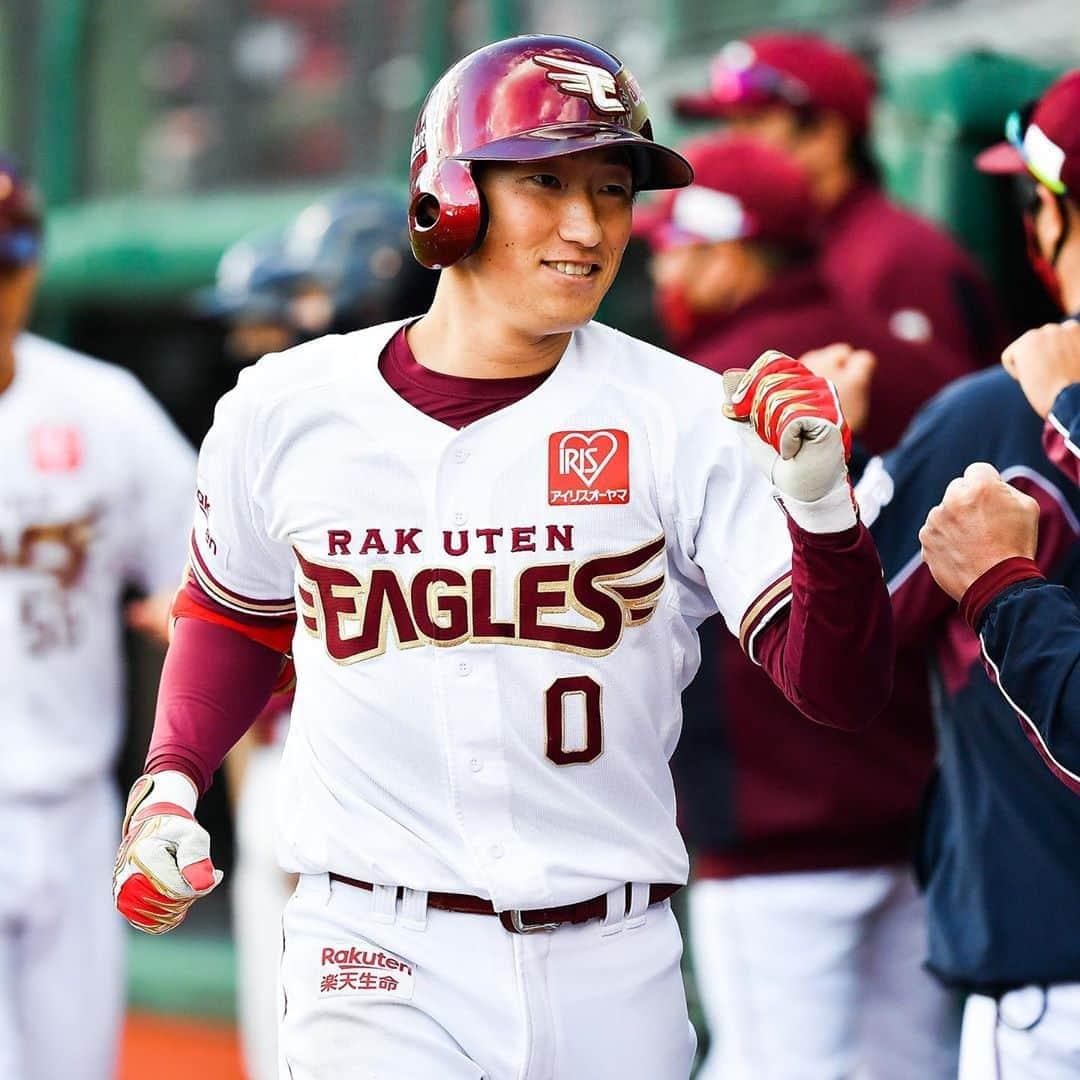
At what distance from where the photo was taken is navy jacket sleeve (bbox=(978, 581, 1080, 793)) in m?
2.55

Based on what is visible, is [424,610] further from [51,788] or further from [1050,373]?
[51,788]

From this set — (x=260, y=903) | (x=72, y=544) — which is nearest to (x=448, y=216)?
(x=72, y=544)

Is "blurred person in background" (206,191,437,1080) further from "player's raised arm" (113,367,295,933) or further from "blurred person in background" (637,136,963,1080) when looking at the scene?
"player's raised arm" (113,367,295,933)

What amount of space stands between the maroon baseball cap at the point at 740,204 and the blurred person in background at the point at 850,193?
1.62 ft

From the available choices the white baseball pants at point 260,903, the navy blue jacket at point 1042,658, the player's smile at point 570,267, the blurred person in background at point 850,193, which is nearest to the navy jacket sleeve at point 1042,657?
the navy blue jacket at point 1042,658

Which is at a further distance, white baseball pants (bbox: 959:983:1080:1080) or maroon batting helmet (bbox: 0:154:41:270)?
maroon batting helmet (bbox: 0:154:41:270)

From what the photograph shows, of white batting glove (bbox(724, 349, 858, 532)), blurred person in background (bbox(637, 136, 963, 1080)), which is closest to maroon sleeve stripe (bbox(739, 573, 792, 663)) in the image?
white batting glove (bbox(724, 349, 858, 532))

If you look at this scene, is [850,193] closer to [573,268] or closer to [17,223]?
[17,223]

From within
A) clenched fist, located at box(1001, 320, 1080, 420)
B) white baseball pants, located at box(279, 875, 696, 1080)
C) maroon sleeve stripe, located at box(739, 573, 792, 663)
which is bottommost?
white baseball pants, located at box(279, 875, 696, 1080)

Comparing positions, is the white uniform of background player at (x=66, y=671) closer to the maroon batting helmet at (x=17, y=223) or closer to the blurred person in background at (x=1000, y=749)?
the maroon batting helmet at (x=17, y=223)

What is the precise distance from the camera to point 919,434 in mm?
3184

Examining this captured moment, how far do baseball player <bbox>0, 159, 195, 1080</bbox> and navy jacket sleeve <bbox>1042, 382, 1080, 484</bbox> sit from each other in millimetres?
2433

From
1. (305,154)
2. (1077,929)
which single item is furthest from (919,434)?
(305,154)

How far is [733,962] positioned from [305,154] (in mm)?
3687
